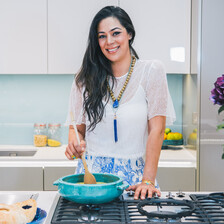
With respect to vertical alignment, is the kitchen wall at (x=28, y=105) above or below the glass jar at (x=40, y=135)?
above

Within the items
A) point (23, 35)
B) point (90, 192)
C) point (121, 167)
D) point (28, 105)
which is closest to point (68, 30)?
point (23, 35)

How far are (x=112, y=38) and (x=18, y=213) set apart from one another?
922 millimetres

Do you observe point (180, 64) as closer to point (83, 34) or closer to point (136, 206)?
point (83, 34)

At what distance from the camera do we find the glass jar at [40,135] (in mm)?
3084

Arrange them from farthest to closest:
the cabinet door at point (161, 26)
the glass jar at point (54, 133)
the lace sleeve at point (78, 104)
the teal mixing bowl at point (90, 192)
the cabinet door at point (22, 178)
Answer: the glass jar at point (54, 133) < the cabinet door at point (161, 26) < the cabinet door at point (22, 178) < the lace sleeve at point (78, 104) < the teal mixing bowl at point (90, 192)

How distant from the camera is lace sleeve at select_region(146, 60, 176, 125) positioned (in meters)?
1.66

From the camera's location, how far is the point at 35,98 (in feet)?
10.8

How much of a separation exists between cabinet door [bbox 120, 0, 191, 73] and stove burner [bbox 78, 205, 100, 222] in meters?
1.84

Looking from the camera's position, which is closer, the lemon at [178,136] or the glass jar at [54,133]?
the lemon at [178,136]

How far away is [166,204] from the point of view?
115 cm

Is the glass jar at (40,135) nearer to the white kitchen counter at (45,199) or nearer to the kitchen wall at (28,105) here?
the kitchen wall at (28,105)

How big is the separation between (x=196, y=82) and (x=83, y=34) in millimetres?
909

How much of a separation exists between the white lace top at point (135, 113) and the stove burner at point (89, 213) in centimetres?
54

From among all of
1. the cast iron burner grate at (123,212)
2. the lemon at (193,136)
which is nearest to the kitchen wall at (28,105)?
the lemon at (193,136)
